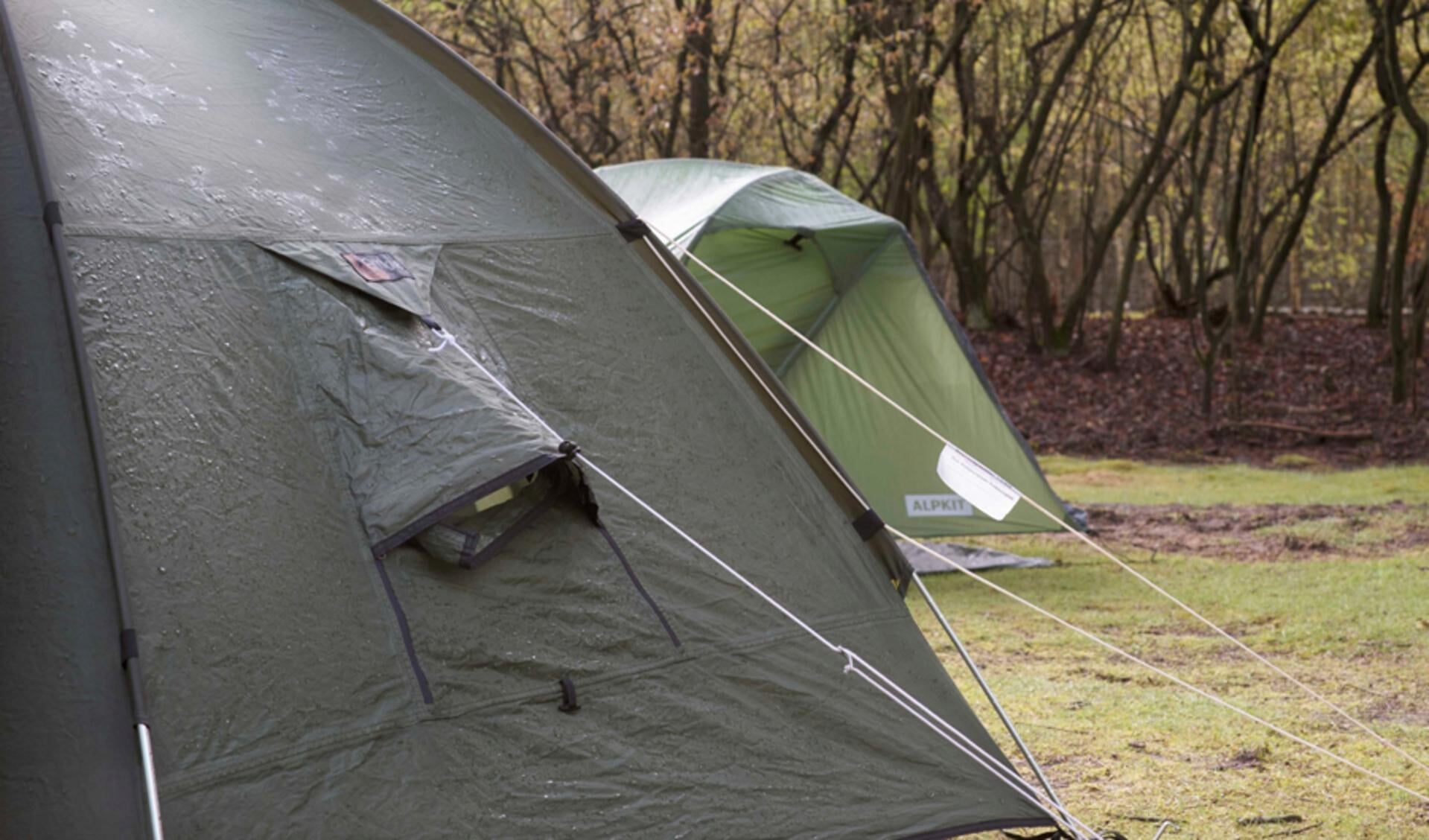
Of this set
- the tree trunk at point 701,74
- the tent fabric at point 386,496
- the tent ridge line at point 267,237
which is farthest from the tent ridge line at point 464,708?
the tree trunk at point 701,74

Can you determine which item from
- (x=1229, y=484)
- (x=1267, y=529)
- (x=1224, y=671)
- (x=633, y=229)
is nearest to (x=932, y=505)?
(x=1224, y=671)

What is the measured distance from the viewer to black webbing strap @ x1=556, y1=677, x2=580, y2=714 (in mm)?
3156

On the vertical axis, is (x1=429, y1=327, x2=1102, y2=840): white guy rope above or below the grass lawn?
above

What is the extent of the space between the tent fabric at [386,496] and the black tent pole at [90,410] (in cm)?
3

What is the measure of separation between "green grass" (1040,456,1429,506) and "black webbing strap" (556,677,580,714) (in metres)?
7.64

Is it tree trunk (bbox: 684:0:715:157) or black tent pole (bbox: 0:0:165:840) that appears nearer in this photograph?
black tent pole (bbox: 0:0:165:840)

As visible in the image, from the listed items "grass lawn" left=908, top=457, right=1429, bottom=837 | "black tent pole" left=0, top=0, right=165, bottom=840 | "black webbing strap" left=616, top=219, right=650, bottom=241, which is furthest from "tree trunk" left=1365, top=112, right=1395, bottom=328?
"black tent pole" left=0, top=0, right=165, bottom=840

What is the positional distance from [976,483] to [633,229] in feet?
4.00

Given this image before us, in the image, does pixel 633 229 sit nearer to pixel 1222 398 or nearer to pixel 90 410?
pixel 90 410

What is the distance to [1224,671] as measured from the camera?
560 cm

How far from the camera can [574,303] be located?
3717 millimetres

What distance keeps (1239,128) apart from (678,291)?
677 inches

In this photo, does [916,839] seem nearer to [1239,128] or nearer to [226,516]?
[226,516]

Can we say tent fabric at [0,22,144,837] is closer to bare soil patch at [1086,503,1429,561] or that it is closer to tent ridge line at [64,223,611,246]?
tent ridge line at [64,223,611,246]
